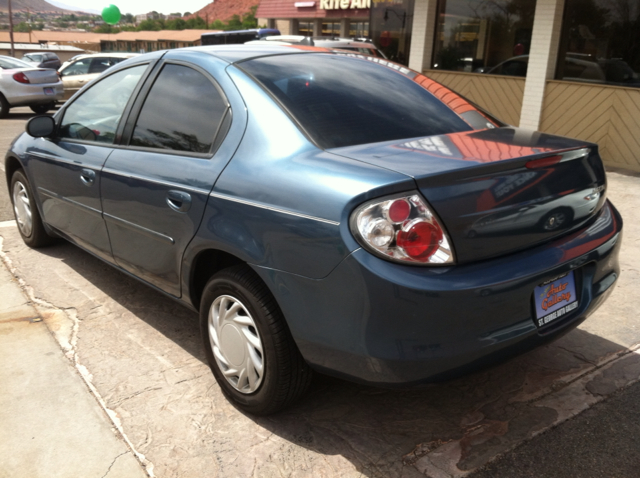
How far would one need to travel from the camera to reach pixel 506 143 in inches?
108

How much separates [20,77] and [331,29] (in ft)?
52.2

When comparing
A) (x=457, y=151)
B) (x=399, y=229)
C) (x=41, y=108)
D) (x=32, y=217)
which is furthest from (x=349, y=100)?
(x=41, y=108)

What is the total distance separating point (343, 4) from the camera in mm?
25062

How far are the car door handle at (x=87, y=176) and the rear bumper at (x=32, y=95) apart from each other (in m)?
13.8

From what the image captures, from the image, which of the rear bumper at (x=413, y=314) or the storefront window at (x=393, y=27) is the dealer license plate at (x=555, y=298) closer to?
the rear bumper at (x=413, y=314)

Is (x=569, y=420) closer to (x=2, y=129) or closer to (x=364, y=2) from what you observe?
(x=2, y=129)

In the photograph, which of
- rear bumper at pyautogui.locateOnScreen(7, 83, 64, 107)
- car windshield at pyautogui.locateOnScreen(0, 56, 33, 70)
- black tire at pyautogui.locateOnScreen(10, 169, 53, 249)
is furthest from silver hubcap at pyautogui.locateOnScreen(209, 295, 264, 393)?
car windshield at pyautogui.locateOnScreen(0, 56, 33, 70)

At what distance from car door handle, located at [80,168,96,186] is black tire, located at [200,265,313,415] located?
1.29m

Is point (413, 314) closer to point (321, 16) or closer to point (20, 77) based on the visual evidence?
point (20, 77)

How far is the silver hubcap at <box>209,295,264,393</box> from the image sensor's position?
270 cm

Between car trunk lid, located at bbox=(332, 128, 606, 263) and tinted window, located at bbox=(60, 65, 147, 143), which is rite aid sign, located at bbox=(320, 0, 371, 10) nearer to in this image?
tinted window, located at bbox=(60, 65, 147, 143)

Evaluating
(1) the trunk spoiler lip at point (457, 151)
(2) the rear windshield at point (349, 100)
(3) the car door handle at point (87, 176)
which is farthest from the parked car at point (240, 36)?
Result: (1) the trunk spoiler lip at point (457, 151)

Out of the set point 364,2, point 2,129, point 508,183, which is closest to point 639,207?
point 508,183

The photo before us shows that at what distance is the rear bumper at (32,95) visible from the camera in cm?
1575
